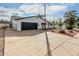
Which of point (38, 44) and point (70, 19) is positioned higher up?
point (70, 19)

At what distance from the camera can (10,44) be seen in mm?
1714

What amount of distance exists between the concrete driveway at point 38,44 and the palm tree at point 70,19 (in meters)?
0.13

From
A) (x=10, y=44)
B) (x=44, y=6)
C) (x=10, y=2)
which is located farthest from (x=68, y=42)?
(x=10, y=2)

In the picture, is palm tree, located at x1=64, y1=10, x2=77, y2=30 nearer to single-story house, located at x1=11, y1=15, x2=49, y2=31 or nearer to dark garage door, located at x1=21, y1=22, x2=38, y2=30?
single-story house, located at x1=11, y1=15, x2=49, y2=31

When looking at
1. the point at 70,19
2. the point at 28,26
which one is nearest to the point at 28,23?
the point at 28,26

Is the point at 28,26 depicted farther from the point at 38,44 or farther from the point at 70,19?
the point at 70,19

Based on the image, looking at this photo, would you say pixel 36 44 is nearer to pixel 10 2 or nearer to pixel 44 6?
pixel 44 6

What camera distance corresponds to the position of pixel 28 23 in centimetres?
174

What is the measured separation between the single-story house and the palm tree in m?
0.22

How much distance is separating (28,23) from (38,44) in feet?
0.84

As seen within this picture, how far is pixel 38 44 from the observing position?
1.72 metres

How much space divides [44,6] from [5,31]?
505 millimetres

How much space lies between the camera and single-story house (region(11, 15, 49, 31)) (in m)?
1.73

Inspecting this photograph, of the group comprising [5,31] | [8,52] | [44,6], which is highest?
[44,6]
